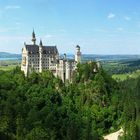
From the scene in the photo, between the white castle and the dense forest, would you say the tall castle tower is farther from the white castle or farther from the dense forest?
the dense forest

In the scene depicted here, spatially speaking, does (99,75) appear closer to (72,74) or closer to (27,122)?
(72,74)

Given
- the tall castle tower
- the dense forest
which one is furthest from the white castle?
the dense forest

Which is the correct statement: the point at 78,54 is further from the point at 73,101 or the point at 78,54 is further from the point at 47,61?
the point at 73,101

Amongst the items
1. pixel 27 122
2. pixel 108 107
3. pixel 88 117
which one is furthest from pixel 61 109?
pixel 27 122

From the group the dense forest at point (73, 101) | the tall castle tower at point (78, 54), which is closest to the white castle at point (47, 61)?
the tall castle tower at point (78, 54)

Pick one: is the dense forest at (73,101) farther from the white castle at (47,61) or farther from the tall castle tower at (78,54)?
the tall castle tower at (78,54)
